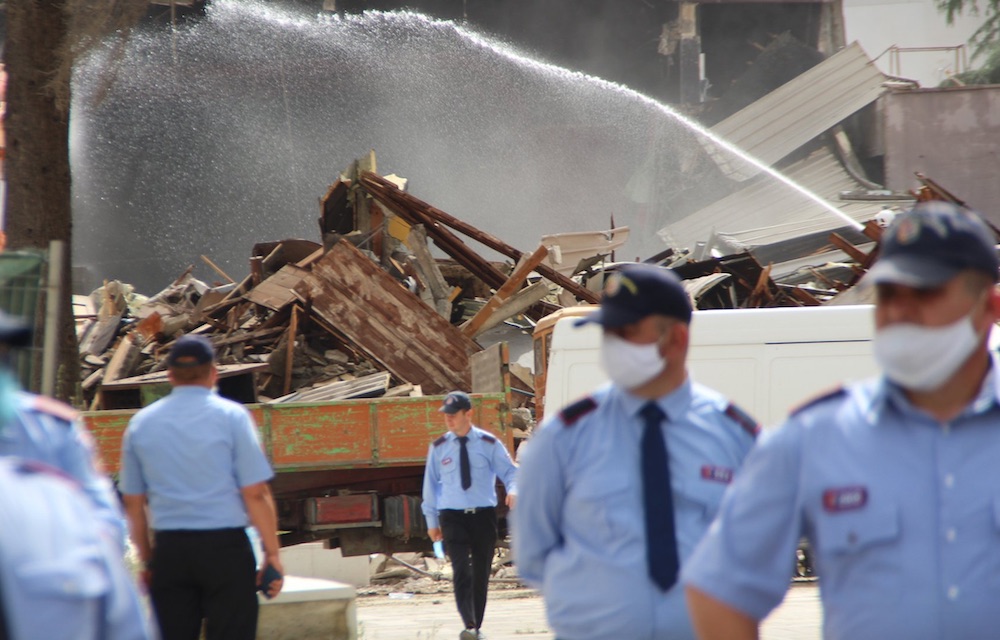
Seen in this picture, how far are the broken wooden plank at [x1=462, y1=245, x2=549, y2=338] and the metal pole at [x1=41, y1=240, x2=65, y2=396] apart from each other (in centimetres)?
827

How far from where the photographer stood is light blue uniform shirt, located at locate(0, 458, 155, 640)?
173 centimetres

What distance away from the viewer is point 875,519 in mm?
2021

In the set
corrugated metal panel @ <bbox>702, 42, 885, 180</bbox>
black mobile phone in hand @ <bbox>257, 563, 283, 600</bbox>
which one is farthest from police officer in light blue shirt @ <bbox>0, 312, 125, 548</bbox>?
corrugated metal panel @ <bbox>702, 42, 885, 180</bbox>

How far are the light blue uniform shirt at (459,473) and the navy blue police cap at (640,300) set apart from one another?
5506 millimetres

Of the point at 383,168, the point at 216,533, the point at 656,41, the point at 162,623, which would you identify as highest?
the point at 656,41

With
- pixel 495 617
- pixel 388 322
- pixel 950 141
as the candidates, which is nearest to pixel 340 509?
pixel 495 617

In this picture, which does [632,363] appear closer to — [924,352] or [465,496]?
[924,352]

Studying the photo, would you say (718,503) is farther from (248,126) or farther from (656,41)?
(656,41)

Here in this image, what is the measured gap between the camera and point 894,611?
2016 mm

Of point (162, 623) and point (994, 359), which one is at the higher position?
point (994, 359)

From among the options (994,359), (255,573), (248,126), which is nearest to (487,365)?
(255,573)

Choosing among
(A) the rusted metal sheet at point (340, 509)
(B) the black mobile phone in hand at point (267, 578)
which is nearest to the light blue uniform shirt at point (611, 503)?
(B) the black mobile phone in hand at point (267, 578)

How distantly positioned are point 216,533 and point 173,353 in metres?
0.79

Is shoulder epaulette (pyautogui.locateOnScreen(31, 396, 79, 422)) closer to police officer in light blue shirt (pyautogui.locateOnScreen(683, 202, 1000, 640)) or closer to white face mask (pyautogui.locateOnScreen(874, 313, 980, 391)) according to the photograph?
police officer in light blue shirt (pyautogui.locateOnScreen(683, 202, 1000, 640))
